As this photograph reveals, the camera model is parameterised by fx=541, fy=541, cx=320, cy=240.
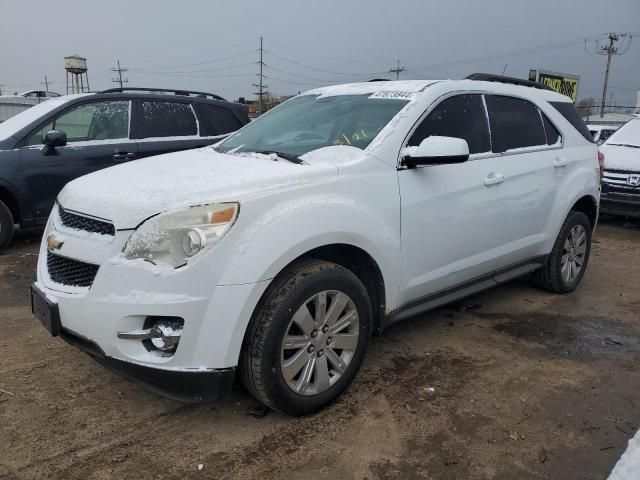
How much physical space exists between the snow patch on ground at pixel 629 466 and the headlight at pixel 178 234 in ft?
6.17

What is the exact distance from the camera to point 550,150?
4328mm

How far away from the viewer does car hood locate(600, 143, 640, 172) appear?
805 cm

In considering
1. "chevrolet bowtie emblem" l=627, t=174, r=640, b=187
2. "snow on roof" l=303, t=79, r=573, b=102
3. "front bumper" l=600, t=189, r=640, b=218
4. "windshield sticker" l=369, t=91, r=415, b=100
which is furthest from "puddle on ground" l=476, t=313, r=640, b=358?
"chevrolet bowtie emblem" l=627, t=174, r=640, b=187

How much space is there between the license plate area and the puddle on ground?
2.97 meters

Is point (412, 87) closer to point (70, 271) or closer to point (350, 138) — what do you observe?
point (350, 138)

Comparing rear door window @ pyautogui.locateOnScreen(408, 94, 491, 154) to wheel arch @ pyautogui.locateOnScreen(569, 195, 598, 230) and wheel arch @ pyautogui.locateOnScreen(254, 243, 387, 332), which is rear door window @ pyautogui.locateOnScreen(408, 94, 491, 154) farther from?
wheel arch @ pyautogui.locateOnScreen(569, 195, 598, 230)

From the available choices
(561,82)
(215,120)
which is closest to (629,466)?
(215,120)

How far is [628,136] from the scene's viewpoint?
29.5 ft

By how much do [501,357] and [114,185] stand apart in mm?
2586

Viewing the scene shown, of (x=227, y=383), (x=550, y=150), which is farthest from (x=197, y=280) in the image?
(x=550, y=150)

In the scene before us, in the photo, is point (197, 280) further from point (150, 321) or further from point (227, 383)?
point (227, 383)

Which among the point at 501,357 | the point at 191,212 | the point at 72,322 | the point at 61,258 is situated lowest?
the point at 501,357

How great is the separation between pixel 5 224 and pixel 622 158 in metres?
8.46

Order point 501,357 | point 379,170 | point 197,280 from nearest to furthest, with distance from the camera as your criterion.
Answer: point 197,280
point 379,170
point 501,357
